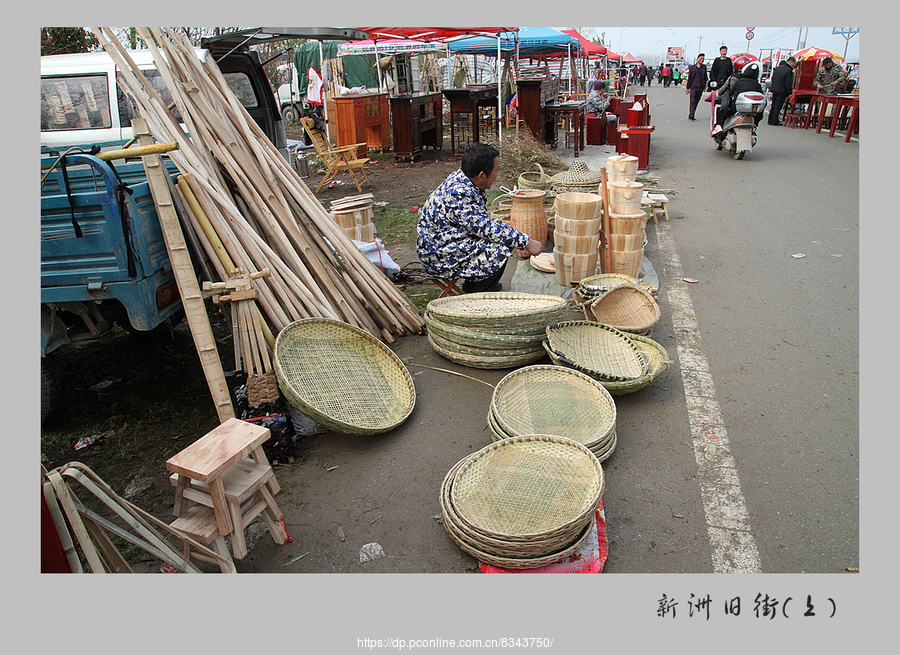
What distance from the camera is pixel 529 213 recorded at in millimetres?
5672

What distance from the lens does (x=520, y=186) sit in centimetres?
702

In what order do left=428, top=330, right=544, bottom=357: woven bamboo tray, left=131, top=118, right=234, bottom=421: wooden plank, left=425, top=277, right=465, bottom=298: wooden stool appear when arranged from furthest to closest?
1. left=425, top=277, right=465, bottom=298: wooden stool
2. left=428, top=330, right=544, bottom=357: woven bamboo tray
3. left=131, top=118, right=234, bottom=421: wooden plank

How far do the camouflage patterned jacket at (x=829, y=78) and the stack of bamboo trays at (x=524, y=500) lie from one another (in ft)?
55.0

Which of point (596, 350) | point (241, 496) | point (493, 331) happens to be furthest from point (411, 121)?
point (241, 496)

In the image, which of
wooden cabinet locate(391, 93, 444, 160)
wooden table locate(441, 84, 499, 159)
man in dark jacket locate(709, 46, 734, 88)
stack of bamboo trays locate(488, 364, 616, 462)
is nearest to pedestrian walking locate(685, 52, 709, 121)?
man in dark jacket locate(709, 46, 734, 88)

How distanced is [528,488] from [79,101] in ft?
21.2

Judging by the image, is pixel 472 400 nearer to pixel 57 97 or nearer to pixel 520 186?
pixel 520 186

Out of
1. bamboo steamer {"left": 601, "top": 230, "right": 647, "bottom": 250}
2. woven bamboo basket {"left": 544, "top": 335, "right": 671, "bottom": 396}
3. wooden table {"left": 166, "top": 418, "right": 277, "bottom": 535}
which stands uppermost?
bamboo steamer {"left": 601, "top": 230, "right": 647, "bottom": 250}

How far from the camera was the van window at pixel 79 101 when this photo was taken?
6207 millimetres

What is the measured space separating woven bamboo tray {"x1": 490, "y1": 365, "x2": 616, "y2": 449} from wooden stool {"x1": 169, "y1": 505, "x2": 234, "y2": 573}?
140 cm

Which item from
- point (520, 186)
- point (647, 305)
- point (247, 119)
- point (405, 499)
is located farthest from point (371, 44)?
point (405, 499)

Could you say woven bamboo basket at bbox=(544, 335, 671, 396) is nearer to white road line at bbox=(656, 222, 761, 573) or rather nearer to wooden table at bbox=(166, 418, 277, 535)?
white road line at bbox=(656, 222, 761, 573)

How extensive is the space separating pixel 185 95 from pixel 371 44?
8.84 metres

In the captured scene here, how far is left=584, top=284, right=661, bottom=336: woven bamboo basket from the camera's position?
4156 mm
